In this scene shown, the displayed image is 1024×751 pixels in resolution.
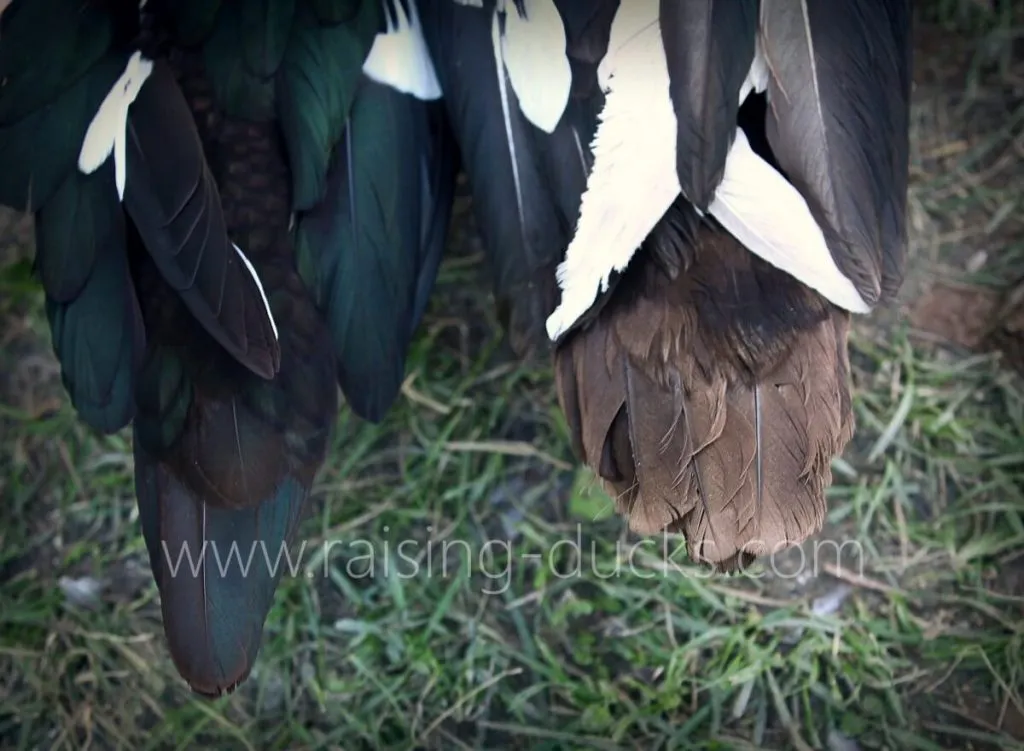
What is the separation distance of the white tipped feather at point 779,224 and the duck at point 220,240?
0.34m

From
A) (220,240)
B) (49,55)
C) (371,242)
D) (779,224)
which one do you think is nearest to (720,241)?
(779,224)

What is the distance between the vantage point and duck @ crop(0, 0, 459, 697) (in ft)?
3.16

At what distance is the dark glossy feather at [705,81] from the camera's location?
34.0 inches

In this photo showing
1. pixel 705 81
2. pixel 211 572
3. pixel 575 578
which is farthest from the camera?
pixel 575 578

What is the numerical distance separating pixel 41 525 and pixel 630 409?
0.87m

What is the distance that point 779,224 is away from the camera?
2.88 ft

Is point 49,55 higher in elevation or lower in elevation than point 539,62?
higher

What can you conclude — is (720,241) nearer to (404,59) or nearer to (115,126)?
(404,59)

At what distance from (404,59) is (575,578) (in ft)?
2.12

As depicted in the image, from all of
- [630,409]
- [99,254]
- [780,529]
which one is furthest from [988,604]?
[99,254]

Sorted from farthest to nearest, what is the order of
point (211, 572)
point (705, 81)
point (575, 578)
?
point (575, 578)
point (211, 572)
point (705, 81)

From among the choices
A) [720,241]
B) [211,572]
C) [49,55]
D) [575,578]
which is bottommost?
[575,578]

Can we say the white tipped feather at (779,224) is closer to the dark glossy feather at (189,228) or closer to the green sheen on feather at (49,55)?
the dark glossy feather at (189,228)

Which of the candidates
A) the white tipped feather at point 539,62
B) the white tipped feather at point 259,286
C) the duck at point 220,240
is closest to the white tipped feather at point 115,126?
the duck at point 220,240
